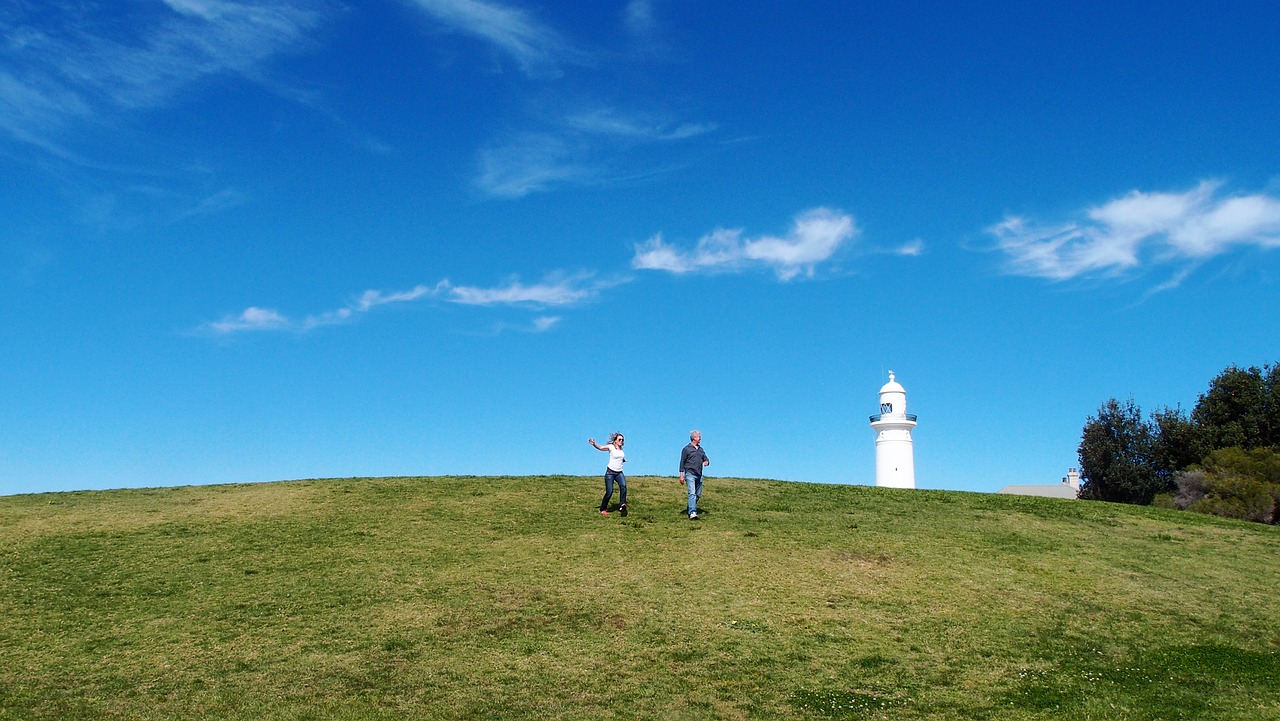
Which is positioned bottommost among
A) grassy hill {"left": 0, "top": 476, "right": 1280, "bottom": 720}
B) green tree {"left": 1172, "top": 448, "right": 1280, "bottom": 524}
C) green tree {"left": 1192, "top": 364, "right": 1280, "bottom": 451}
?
grassy hill {"left": 0, "top": 476, "right": 1280, "bottom": 720}

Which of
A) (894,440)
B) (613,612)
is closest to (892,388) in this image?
(894,440)

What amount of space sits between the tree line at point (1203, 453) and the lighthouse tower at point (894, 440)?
573 inches

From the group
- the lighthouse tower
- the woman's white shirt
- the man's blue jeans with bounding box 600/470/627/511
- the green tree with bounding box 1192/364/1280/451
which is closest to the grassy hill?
the man's blue jeans with bounding box 600/470/627/511

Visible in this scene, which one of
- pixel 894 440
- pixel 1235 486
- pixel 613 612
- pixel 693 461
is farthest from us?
Answer: pixel 894 440

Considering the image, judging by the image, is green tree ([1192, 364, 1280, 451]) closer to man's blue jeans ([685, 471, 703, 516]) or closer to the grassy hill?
the grassy hill

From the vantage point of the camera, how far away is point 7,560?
Result: 1986 centimetres

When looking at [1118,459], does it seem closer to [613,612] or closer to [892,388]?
[892,388]

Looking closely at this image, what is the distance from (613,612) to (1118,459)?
55.6 metres

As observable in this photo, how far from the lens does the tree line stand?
145 feet

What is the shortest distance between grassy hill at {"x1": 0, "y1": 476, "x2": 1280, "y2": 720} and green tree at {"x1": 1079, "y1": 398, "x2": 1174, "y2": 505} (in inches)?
1445

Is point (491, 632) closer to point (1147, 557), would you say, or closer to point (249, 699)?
point (249, 699)

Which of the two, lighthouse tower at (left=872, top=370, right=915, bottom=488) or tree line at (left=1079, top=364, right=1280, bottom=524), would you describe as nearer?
tree line at (left=1079, top=364, right=1280, bottom=524)

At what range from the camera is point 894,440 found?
53.9 m

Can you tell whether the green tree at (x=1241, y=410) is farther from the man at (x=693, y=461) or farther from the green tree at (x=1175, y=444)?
the man at (x=693, y=461)
